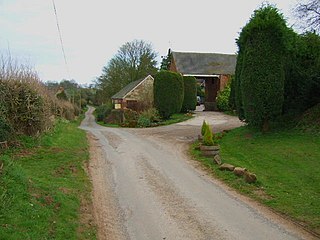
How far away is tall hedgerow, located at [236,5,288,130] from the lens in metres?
16.4

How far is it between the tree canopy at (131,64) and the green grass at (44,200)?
1614 inches

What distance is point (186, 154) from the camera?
15.3 meters

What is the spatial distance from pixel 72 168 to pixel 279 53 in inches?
421

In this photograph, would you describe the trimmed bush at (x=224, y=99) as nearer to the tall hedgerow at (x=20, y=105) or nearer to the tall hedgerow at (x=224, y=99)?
the tall hedgerow at (x=224, y=99)

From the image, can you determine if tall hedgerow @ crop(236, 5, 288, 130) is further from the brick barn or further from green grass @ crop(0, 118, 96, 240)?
the brick barn

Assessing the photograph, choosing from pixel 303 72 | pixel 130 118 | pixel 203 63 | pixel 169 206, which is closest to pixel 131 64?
pixel 203 63

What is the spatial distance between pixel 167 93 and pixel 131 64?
22422mm

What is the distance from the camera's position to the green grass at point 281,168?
326 inches

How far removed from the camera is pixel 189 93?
1438 inches

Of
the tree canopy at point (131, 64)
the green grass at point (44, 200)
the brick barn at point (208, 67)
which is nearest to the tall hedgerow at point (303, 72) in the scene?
the green grass at point (44, 200)

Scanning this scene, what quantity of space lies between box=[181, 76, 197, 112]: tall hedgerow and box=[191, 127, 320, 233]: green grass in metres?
18.0

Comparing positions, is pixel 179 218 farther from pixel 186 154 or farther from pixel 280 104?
pixel 280 104

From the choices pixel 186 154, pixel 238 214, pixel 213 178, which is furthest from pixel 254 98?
pixel 238 214

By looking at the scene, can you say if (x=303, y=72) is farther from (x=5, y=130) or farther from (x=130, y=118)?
(x=130, y=118)
